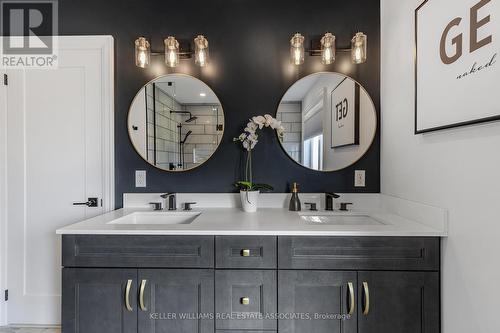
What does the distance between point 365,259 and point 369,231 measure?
0.47ft

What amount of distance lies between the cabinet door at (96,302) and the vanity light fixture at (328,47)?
184cm

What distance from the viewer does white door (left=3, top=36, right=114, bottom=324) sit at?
6.74 ft

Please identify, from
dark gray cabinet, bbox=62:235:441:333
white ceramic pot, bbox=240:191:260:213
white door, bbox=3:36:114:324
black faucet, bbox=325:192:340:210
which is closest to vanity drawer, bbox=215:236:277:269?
dark gray cabinet, bbox=62:235:441:333

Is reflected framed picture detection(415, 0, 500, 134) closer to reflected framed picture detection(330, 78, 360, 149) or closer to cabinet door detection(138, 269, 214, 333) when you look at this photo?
reflected framed picture detection(330, 78, 360, 149)

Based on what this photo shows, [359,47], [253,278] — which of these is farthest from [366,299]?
[359,47]

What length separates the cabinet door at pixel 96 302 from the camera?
142cm

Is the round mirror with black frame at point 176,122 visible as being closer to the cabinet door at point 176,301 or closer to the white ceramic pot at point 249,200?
the white ceramic pot at point 249,200

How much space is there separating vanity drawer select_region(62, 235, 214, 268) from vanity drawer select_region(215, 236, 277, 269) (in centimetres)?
7

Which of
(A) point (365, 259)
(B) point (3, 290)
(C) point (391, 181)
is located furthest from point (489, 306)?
(B) point (3, 290)

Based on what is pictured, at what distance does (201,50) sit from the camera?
6.43 feet

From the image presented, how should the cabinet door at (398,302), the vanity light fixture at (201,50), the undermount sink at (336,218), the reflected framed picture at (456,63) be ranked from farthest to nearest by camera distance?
the vanity light fixture at (201,50) < the undermount sink at (336,218) < the cabinet door at (398,302) < the reflected framed picture at (456,63)

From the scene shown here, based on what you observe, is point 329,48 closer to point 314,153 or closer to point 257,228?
point 314,153

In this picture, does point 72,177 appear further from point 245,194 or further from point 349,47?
point 349,47

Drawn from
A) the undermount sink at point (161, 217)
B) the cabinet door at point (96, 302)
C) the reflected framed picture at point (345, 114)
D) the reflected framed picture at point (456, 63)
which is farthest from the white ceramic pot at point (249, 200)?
the reflected framed picture at point (456, 63)
